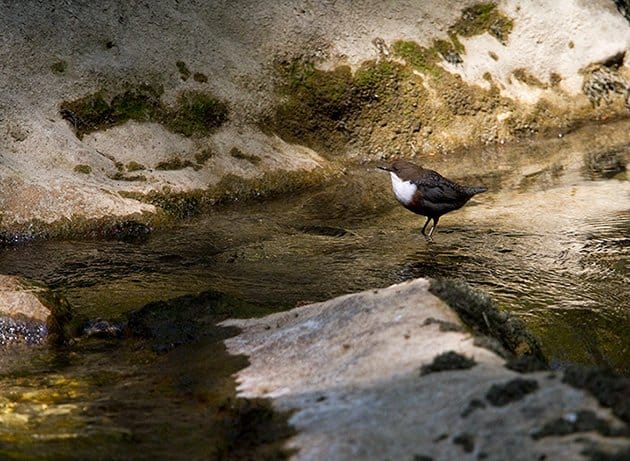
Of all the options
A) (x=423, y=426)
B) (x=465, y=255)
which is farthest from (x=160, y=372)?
(x=465, y=255)

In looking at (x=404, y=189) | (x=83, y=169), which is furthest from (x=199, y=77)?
(x=404, y=189)

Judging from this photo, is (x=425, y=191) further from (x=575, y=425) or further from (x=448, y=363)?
(x=575, y=425)

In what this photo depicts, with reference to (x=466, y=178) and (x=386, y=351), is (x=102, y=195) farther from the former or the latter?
(x=386, y=351)

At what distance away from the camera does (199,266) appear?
405 inches

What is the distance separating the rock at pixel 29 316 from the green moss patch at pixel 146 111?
579 cm

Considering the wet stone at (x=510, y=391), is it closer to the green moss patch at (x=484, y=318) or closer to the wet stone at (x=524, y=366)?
the wet stone at (x=524, y=366)

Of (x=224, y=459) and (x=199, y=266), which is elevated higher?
(x=199, y=266)

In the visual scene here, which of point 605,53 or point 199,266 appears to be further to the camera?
point 605,53

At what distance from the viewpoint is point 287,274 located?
9.72 m

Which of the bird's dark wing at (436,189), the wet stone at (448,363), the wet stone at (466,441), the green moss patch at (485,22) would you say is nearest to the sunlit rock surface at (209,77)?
the green moss patch at (485,22)

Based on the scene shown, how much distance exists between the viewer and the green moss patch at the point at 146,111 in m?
13.7

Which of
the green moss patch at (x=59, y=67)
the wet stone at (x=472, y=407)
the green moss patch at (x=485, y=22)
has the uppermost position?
the green moss patch at (x=485, y=22)

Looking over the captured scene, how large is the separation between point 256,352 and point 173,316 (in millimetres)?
1677

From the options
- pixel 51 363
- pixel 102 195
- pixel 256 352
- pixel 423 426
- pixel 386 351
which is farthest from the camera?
pixel 102 195
